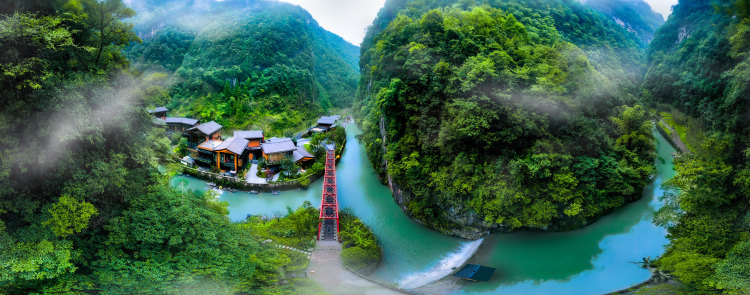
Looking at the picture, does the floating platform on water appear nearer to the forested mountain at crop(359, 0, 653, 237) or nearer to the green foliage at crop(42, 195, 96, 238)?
the forested mountain at crop(359, 0, 653, 237)

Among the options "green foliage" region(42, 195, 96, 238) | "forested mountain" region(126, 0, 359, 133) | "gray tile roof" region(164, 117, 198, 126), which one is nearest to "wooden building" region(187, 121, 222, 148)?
"gray tile roof" region(164, 117, 198, 126)

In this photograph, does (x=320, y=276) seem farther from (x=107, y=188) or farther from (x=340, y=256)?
(x=107, y=188)

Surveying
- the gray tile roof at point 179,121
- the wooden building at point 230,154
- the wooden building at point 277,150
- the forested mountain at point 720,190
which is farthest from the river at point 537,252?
the gray tile roof at point 179,121

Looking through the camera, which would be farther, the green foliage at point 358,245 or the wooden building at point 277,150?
the wooden building at point 277,150

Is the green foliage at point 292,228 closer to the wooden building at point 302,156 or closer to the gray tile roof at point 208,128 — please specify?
the wooden building at point 302,156

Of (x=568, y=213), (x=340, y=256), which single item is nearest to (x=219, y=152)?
(x=340, y=256)

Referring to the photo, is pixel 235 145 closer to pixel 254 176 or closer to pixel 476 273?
pixel 254 176
